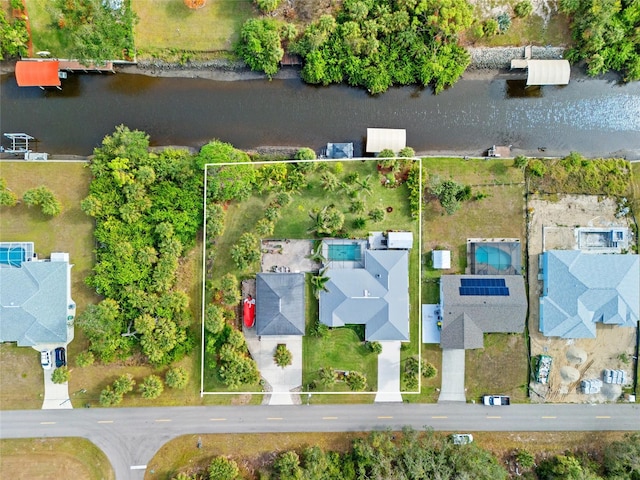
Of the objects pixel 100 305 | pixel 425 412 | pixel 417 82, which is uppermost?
pixel 417 82

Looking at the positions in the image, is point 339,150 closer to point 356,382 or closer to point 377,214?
point 377,214

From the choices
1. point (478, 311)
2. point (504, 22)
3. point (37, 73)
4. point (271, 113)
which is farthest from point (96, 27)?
point (478, 311)

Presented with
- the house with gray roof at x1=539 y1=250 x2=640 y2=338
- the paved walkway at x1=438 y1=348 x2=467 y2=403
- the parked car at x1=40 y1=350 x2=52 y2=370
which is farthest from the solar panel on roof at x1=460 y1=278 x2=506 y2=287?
the parked car at x1=40 y1=350 x2=52 y2=370

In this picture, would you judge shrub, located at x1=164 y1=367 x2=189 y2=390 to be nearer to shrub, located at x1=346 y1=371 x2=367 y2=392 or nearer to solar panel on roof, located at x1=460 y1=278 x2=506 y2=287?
shrub, located at x1=346 y1=371 x2=367 y2=392

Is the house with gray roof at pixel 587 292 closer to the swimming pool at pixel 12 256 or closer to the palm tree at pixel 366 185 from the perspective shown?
the palm tree at pixel 366 185

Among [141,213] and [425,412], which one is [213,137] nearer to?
[141,213]

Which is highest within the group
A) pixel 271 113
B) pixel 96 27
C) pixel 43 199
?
pixel 96 27

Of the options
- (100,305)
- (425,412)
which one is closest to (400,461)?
(425,412)
